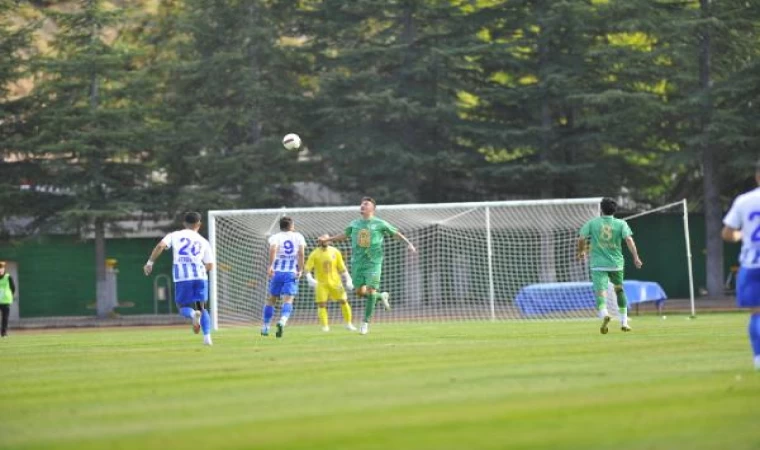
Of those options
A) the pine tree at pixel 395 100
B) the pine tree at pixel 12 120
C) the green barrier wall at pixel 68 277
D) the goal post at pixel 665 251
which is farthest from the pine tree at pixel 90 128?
the goal post at pixel 665 251

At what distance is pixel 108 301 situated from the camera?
50188 mm

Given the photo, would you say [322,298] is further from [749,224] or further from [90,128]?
[90,128]

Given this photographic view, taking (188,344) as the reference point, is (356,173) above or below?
above

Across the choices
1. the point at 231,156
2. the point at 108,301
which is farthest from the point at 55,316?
the point at 231,156

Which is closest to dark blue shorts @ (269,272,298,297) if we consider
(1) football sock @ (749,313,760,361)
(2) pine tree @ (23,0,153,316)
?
(1) football sock @ (749,313,760,361)

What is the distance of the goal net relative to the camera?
35.7 m

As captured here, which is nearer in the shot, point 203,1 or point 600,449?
point 600,449

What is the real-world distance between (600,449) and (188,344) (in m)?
14.2

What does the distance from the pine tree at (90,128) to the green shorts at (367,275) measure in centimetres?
2557

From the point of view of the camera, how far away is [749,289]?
1373cm

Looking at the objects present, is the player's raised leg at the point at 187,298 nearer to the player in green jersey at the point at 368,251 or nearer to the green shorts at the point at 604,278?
the player in green jersey at the point at 368,251

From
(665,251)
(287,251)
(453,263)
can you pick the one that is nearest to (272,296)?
(287,251)

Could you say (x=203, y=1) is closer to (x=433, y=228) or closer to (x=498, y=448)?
(x=433, y=228)

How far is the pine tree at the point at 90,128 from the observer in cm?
4959
